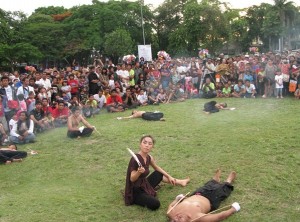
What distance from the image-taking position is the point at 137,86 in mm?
14625

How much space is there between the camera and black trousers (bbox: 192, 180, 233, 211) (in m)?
5.17

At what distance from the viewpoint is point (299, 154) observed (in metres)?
6.93

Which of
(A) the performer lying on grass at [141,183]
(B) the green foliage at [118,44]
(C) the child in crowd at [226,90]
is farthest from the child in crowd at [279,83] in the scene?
(B) the green foliage at [118,44]

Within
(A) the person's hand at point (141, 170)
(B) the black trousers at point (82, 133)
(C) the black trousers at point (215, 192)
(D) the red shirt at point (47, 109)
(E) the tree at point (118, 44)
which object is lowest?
(C) the black trousers at point (215, 192)

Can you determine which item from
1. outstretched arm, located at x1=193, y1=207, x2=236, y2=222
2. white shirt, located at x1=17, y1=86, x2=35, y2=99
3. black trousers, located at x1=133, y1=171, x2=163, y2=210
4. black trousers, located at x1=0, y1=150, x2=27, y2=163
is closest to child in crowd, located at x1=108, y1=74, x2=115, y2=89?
white shirt, located at x1=17, y1=86, x2=35, y2=99

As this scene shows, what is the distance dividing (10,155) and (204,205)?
4.66m

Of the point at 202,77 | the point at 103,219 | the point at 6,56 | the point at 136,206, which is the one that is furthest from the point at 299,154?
the point at 6,56

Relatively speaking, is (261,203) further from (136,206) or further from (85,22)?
(85,22)

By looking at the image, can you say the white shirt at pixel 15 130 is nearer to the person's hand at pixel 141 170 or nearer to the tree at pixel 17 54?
the person's hand at pixel 141 170

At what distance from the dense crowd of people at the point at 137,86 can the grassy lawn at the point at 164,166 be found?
44.8 inches

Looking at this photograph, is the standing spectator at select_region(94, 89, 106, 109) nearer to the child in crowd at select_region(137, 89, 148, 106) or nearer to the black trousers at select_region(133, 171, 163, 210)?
the child in crowd at select_region(137, 89, 148, 106)

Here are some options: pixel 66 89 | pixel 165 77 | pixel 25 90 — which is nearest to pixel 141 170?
pixel 25 90

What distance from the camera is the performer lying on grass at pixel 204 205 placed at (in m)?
4.65

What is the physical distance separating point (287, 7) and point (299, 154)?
Answer: 39324 millimetres
